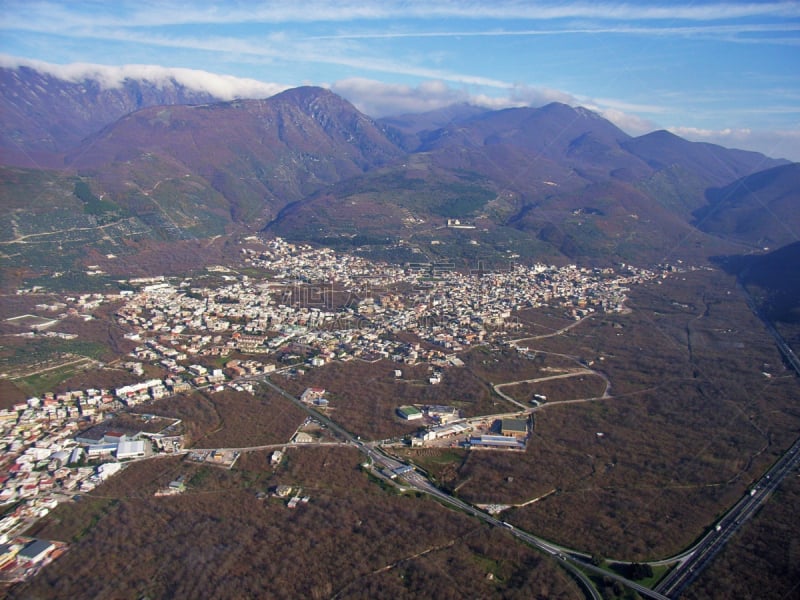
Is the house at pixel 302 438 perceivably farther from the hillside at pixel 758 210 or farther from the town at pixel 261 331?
the hillside at pixel 758 210

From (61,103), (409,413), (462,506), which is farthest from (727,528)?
(61,103)

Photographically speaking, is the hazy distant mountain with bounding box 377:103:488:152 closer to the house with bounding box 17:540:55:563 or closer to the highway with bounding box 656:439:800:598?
the highway with bounding box 656:439:800:598

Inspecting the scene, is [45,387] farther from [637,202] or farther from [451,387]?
[637,202]

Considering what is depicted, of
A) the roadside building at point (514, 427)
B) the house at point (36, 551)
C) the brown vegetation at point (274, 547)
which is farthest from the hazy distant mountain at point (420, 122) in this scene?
the house at point (36, 551)

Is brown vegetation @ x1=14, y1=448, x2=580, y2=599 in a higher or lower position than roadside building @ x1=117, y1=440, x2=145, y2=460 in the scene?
higher

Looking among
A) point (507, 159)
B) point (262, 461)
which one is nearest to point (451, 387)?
point (262, 461)

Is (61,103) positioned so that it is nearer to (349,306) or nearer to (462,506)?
(349,306)

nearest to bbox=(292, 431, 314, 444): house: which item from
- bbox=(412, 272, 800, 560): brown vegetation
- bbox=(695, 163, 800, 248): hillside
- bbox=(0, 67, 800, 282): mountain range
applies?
bbox=(412, 272, 800, 560): brown vegetation
